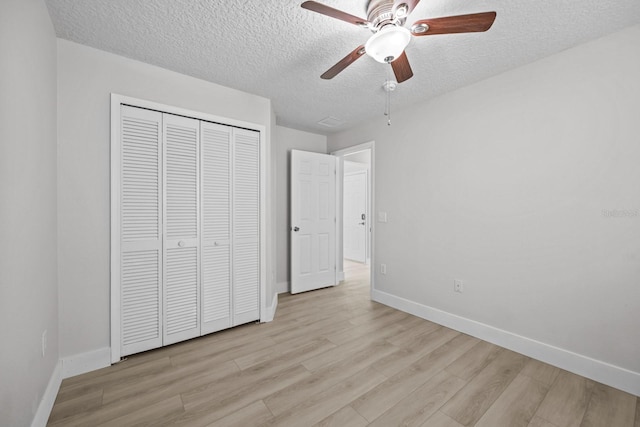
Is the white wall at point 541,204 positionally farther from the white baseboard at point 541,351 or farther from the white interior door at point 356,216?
the white interior door at point 356,216

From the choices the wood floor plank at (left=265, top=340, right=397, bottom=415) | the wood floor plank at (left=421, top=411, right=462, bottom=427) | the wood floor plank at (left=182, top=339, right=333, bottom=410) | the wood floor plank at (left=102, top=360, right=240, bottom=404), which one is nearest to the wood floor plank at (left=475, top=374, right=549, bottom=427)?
the wood floor plank at (left=421, top=411, right=462, bottom=427)

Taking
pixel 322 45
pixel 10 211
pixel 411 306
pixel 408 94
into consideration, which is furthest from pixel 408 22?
pixel 411 306

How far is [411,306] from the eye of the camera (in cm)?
308

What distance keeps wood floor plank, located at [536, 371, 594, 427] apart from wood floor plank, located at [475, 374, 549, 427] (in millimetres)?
43

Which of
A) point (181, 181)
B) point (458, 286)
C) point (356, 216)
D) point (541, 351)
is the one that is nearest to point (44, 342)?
point (181, 181)

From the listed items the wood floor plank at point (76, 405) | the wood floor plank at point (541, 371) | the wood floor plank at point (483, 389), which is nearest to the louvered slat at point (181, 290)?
the wood floor plank at point (76, 405)

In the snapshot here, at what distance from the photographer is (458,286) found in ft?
8.76

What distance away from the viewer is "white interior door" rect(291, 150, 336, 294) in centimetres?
376

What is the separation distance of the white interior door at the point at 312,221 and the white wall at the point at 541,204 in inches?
54.0

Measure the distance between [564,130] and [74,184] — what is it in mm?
3843

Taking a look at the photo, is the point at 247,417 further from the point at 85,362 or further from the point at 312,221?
the point at 312,221

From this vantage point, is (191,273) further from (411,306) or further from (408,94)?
(408,94)

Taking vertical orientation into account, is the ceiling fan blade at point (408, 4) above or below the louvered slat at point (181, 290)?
above

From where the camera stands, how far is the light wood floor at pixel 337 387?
1.52 m
